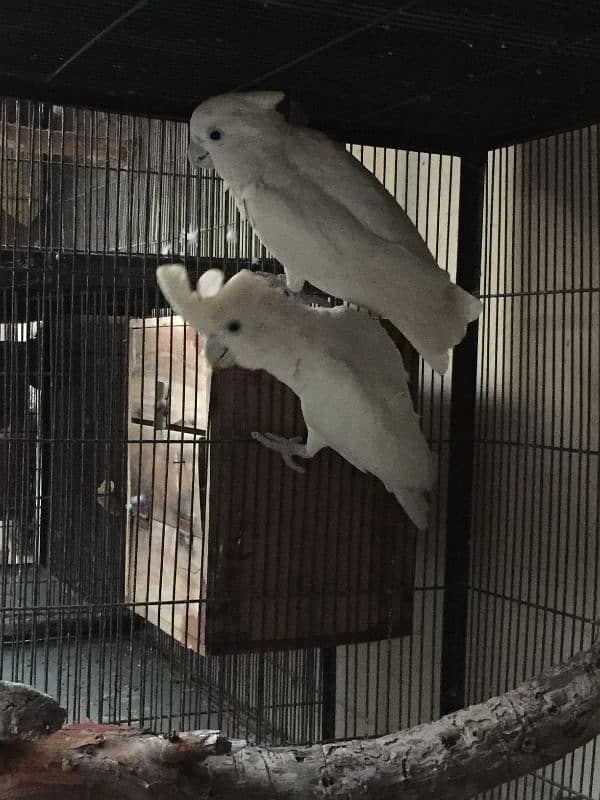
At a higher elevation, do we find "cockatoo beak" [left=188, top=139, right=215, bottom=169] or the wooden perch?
"cockatoo beak" [left=188, top=139, right=215, bottom=169]

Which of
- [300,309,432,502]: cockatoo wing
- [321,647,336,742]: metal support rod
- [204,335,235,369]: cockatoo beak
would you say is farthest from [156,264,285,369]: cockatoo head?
[321,647,336,742]: metal support rod

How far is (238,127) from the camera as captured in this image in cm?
114

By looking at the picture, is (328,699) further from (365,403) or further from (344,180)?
(344,180)

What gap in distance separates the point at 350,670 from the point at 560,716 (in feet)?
3.70

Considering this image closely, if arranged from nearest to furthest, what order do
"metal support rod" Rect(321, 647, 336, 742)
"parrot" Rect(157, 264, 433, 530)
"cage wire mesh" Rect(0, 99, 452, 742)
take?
"parrot" Rect(157, 264, 433, 530), "cage wire mesh" Rect(0, 99, 452, 742), "metal support rod" Rect(321, 647, 336, 742)

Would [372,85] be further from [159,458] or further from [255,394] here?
[159,458]

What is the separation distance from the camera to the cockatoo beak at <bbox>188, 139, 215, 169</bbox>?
1159 millimetres

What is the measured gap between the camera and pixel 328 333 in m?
1.29

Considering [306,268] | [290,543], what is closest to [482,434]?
[290,543]

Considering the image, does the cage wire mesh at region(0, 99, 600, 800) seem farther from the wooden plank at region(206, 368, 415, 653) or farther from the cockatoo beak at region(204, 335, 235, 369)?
the cockatoo beak at region(204, 335, 235, 369)

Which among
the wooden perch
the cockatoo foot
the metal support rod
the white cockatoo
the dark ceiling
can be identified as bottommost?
the metal support rod

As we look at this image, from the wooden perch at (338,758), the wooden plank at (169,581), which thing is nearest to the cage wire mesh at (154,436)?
the wooden plank at (169,581)

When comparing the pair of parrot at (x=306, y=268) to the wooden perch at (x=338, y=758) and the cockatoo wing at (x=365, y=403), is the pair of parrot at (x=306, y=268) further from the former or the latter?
the wooden perch at (x=338, y=758)

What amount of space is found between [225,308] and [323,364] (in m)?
0.20
